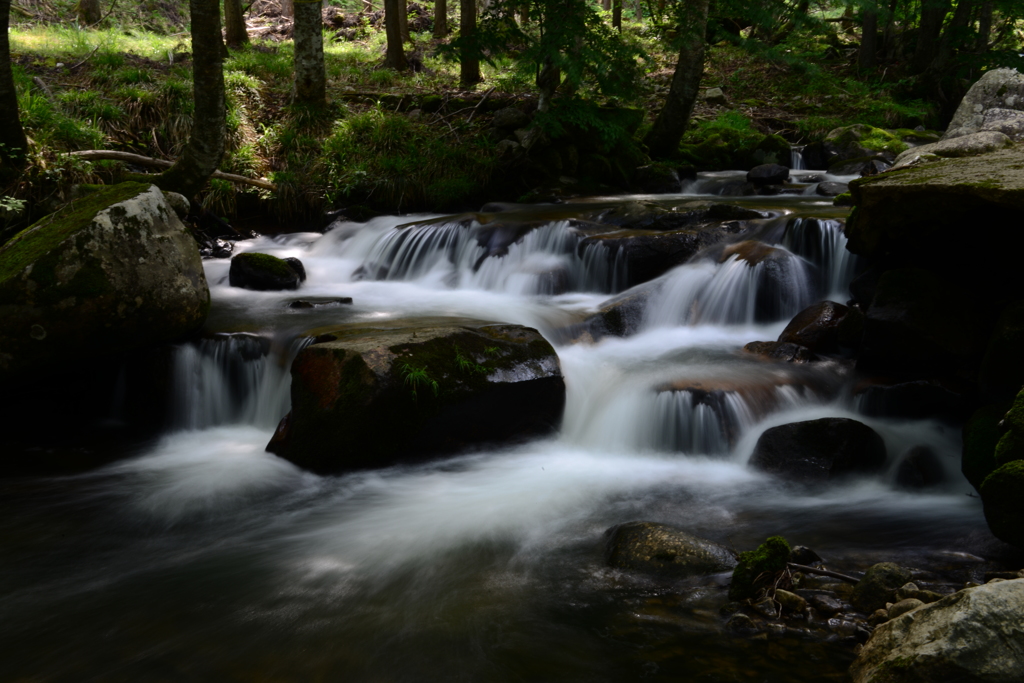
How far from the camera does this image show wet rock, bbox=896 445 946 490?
15.2 feet

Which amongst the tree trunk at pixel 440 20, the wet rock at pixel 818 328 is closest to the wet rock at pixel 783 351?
the wet rock at pixel 818 328

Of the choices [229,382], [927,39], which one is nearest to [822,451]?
[229,382]

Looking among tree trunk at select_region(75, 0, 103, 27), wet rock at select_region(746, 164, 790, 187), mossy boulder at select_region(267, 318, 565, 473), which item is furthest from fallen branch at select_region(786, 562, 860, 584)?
tree trunk at select_region(75, 0, 103, 27)

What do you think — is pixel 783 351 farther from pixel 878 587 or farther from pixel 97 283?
pixel 97 283

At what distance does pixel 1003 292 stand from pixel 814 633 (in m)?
4.26

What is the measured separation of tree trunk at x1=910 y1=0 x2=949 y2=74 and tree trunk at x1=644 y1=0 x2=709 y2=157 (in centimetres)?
975

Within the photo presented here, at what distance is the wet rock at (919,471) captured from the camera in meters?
4.64

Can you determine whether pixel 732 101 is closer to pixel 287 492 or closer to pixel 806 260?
pixel 806 260

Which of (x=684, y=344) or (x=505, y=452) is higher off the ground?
(x=684, y=344)

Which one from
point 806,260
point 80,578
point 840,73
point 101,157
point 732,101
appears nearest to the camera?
point 80,578

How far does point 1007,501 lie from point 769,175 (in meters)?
9.49

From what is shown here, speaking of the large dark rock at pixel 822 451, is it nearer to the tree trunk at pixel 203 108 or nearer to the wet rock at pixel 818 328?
the wet rock at pixel 818 328

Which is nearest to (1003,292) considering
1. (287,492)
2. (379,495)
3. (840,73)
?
(379,495)

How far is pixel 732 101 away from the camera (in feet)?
62.0
